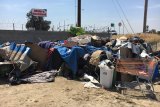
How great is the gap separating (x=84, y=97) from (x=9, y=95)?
2.33m

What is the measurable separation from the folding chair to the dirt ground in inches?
22.1

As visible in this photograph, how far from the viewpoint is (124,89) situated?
400 inches

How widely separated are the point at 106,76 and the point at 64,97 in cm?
203

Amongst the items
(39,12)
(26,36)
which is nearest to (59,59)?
(26,36)

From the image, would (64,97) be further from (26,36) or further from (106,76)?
(26,36)

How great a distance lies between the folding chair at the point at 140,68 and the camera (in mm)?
9945

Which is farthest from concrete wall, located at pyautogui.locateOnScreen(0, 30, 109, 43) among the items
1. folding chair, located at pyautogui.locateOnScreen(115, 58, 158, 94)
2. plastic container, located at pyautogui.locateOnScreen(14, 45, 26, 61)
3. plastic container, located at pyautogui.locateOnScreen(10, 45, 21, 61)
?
folding chair, located at pyautogui.locateOnScreen(115, 58, 158, 94)

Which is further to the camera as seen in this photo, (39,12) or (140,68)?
(39,12)

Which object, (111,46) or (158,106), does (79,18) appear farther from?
(158,106)

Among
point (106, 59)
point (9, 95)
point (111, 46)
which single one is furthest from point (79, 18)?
point (9, 95)

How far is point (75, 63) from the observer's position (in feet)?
40.2

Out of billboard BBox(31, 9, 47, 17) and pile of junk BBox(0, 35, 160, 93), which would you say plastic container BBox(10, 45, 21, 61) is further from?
billboard BBox(31, 9, 47, 17)

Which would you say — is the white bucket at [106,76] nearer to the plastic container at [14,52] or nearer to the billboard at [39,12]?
the plastic container at [14,52]

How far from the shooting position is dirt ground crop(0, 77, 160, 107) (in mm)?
8484
